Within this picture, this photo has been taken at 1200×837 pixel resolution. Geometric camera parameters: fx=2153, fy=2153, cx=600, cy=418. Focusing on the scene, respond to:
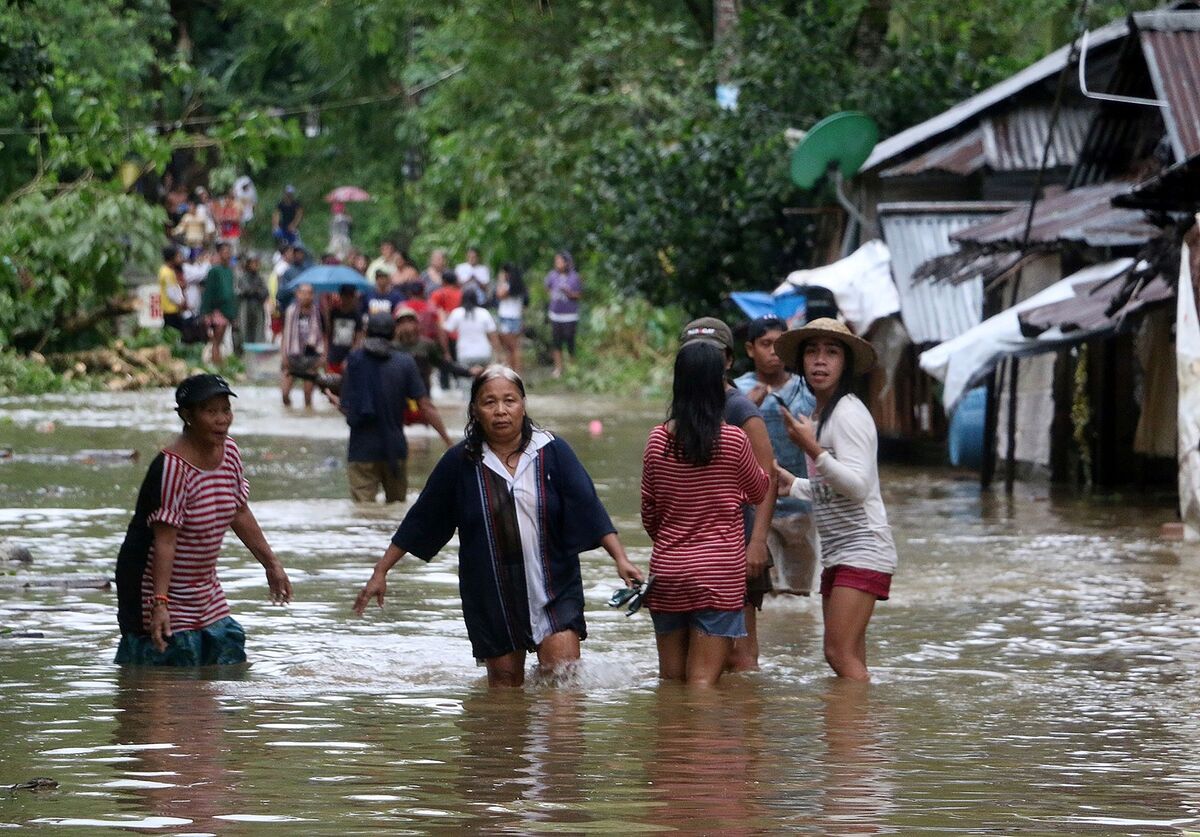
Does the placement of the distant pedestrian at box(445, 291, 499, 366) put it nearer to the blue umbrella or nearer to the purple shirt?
the blue umbrella

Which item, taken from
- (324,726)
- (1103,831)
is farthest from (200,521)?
(1103,831)

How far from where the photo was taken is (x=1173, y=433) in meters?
16.9

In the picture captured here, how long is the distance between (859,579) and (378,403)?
745 centimetres

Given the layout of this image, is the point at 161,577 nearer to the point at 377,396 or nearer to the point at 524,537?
the point at 524,537

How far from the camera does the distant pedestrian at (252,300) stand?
38.3 meters

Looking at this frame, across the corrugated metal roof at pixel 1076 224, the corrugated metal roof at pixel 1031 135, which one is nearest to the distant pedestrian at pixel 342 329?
the corrugated metal roof at pixel 1031 135

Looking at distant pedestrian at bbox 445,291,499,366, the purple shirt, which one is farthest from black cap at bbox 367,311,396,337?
the purple shirt

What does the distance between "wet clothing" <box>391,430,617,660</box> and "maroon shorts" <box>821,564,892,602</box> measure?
41.6 inches

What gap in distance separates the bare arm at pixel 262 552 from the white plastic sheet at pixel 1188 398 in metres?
7.48

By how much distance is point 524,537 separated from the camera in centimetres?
803

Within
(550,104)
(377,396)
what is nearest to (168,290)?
(550,104)

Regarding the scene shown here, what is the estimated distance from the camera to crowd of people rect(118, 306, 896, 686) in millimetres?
8047

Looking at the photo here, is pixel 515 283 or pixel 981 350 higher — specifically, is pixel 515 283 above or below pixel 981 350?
above

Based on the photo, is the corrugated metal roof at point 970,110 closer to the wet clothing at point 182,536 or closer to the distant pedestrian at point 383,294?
the distant pedestrian at point 383,294
